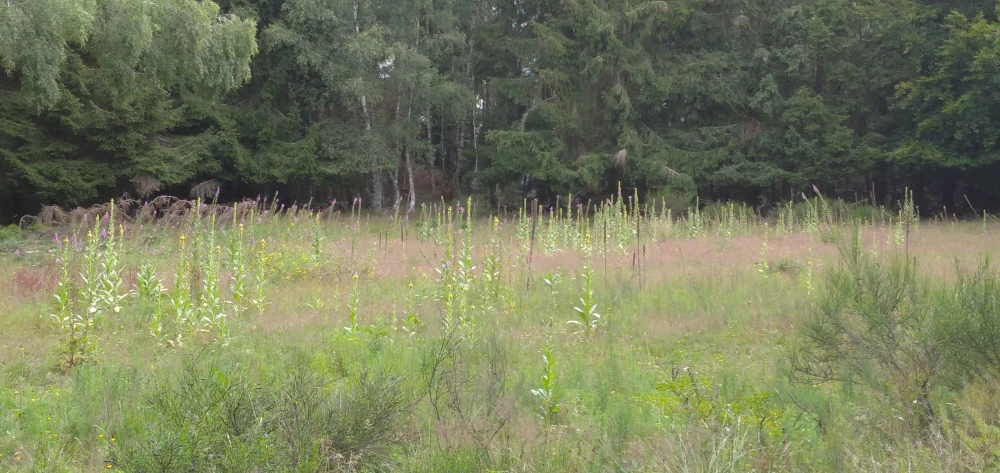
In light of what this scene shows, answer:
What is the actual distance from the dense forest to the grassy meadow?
12.4 m

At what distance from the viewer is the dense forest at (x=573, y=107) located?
67.2 feet

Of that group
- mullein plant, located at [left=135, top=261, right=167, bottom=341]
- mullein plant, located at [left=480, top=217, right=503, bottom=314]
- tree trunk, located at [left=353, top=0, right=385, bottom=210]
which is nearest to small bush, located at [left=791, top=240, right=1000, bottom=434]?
mullein plant, located at [left=480, top=217, right=503, bottom=314]

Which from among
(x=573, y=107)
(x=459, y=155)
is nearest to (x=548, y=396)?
(x=573, y=107)

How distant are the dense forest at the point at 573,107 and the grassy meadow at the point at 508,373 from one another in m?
12.4

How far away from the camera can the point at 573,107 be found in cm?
2447

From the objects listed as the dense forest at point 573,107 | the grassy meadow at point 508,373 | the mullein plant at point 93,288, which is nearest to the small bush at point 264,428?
the grassy meadow at point 508,373

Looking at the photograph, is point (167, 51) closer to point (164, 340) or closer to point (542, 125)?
point (164, 340)

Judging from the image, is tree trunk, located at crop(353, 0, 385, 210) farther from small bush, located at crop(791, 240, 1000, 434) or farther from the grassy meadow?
small bush, located at crop(791, 240, 1000, 434)

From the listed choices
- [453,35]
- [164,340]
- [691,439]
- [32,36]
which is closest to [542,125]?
[453,35]

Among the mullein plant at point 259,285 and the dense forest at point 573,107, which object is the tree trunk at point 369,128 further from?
the mullein plant at point 259,285

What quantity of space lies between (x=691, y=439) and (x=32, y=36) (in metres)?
11.0

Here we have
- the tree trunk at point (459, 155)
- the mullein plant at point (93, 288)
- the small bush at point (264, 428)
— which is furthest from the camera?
the tree trunk at point (459, 155)

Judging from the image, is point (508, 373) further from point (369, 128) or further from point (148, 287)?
point (369, 128)

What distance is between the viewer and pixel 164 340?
6363mm
